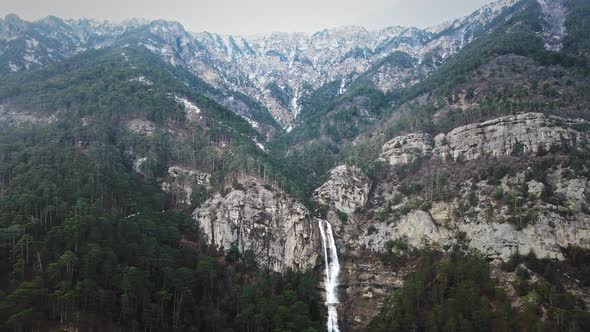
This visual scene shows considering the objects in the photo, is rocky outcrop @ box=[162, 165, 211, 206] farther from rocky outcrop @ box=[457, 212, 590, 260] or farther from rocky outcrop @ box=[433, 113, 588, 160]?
rocky outcrop @ box=[457, 212, 590, 260]

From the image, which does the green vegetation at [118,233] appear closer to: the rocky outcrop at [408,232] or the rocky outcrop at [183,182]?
the rocky outcrop at [183,182]

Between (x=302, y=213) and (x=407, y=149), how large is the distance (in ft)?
174

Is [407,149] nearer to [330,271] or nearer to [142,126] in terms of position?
[330,271]

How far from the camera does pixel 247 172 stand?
136 m

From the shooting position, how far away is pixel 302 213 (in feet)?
398

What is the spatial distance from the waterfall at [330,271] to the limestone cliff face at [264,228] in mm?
3340

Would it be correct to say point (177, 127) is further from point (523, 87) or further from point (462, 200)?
point (523, 87)

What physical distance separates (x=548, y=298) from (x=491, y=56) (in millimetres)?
132877

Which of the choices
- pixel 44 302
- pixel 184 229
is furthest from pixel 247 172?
pixel 44 302

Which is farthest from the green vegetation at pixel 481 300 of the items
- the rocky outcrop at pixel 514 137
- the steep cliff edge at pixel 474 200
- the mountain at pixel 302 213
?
the rocky outcrop at pixel 514 137

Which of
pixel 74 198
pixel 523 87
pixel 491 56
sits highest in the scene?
pixel 491 56

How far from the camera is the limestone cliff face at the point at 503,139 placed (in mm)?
119312

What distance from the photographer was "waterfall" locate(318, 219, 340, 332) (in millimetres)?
100875

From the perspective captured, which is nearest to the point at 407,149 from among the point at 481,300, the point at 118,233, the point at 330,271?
the point at 330,271
